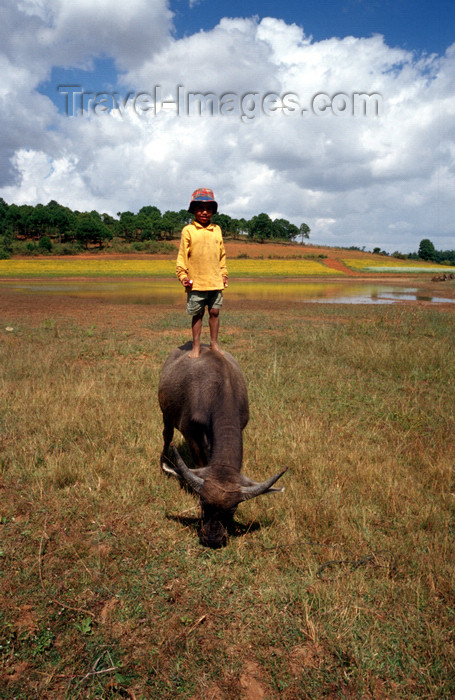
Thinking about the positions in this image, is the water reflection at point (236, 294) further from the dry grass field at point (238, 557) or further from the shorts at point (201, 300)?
the shorts at point (201, 300)

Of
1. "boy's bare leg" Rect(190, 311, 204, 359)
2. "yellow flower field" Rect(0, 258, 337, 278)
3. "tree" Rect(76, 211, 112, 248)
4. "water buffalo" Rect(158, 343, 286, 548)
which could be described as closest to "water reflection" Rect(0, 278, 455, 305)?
"yellow flower field" Rect(0, 258, 337, 278)

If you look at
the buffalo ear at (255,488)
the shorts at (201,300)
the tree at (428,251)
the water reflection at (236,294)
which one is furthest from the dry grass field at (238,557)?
the tree at (428,251)

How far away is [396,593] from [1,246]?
8244 centimetres

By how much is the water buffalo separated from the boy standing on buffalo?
0.36 m

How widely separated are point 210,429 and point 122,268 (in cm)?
5771

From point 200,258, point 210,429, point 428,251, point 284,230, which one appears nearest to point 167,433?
point 210,429

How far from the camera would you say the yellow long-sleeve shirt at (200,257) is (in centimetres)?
453

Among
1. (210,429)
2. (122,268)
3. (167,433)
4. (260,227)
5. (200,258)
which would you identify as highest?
(260,227)

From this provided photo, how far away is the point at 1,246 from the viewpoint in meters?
70.2

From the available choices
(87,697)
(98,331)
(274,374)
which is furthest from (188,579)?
(98,331)

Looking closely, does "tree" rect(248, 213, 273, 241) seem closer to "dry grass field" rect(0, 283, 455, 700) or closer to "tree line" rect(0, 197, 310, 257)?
"tree line" rect(0, 197, 310, 257)

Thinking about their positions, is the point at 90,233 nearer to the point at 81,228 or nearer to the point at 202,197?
the point at 81,228

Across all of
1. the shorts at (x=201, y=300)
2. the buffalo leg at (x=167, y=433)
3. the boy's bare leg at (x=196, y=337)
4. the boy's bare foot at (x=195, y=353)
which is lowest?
the buffalo leg at (x=167, y=433)

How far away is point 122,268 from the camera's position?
57.7 meters
